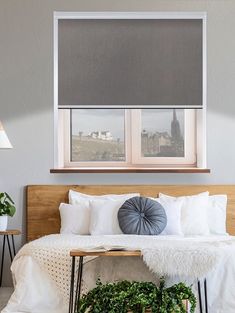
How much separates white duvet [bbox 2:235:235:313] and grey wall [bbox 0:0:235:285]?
1373 millimetres

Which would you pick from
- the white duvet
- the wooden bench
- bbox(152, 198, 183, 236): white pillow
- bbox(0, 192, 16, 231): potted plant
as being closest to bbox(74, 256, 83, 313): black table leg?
the wooden bench

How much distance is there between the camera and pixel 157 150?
284 inches

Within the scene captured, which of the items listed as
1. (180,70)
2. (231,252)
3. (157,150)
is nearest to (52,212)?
(157,150)

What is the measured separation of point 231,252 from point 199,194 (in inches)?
62.6

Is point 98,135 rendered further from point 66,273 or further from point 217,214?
point 66,273

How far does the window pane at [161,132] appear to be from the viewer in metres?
7.20

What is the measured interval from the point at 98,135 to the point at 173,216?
119cm

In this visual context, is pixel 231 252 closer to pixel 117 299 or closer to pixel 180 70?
pixel 117 299

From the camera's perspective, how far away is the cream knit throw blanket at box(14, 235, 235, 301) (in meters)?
4.90

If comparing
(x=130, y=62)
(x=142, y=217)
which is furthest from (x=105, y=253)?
(x=130, y=62)

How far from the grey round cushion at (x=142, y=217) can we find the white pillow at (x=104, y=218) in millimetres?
88

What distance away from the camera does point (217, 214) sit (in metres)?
6.68

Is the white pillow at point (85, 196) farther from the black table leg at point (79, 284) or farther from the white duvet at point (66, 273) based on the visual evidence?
the black table leg at point (79, 284)

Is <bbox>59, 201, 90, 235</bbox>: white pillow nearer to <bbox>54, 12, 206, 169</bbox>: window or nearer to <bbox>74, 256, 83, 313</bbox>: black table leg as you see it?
<bbox>54, 12, 206, 169</bbox>: window
